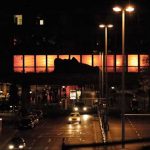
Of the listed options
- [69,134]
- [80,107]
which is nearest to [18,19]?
[80,107]

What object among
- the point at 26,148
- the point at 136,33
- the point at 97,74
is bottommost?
the point at 26,148

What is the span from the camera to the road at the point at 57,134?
164 feet

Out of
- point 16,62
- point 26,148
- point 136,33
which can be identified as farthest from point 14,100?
point 26,148

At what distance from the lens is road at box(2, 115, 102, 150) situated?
4984 cm

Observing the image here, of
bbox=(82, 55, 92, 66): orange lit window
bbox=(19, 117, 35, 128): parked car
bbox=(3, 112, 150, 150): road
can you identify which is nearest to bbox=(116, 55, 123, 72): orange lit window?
bbox=(82, 55, 92, 66): orange lit window

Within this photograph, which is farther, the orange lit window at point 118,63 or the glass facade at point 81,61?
the orange lit window at point 118,63

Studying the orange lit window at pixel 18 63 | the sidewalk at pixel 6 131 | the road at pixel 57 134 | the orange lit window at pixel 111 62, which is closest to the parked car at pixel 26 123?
the road at pixel 57 134

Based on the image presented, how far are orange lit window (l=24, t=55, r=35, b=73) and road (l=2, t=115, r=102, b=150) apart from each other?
100 feet

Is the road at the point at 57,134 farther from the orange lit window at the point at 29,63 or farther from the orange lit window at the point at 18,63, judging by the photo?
the orange lit window at the point at 18,63

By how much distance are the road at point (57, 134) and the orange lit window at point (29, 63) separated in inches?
1204

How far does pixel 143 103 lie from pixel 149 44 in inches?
613

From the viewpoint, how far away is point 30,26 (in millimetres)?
143750

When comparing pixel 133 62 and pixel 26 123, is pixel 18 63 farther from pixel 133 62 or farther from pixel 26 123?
pixel 26 123

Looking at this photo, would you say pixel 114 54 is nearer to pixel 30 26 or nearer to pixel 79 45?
pixel 79 45
